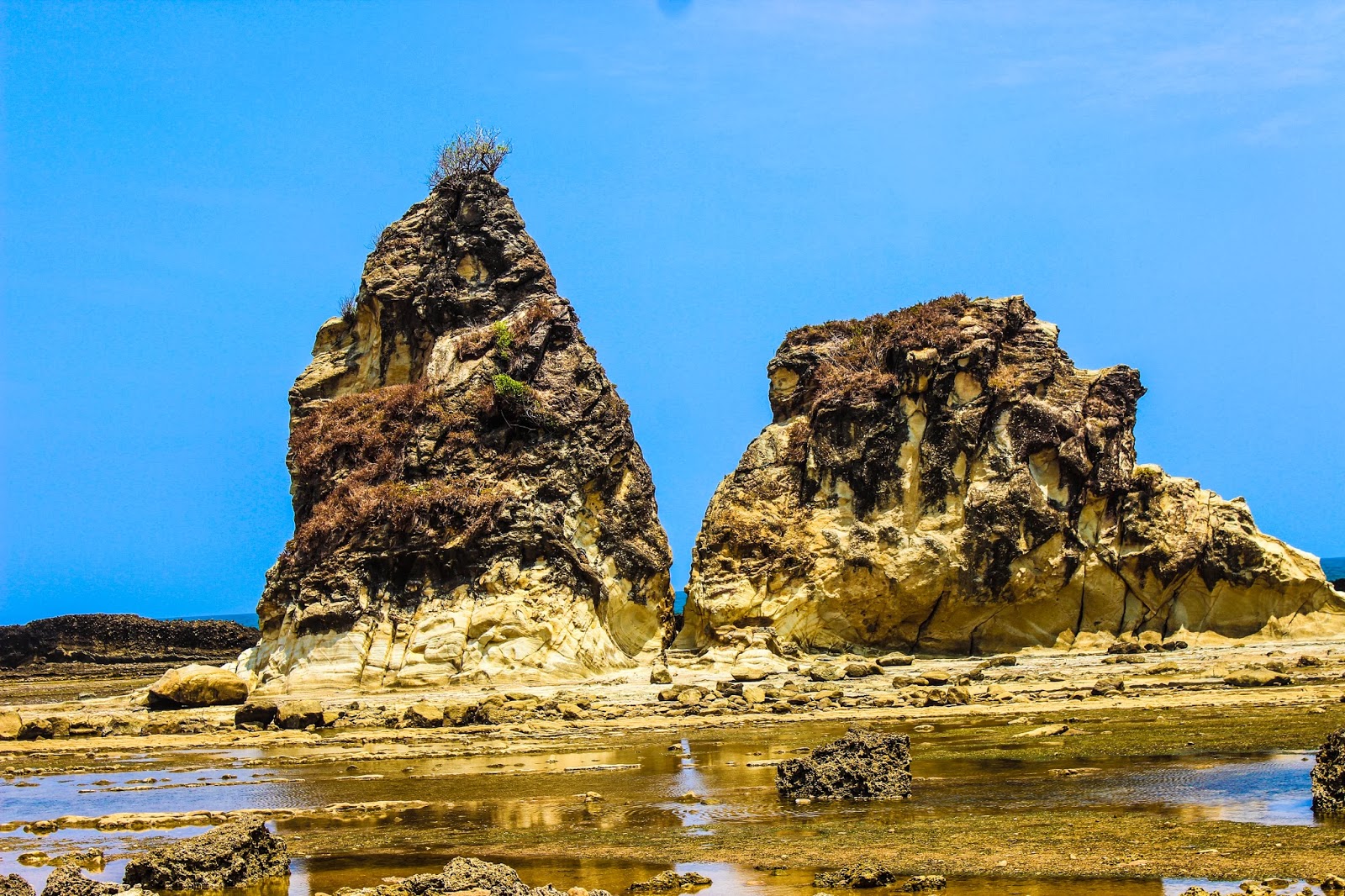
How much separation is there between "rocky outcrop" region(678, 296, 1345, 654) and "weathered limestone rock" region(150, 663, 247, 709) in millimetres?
10829

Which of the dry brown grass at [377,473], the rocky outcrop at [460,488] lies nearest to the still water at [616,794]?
the rocky outcrop at [460,488]

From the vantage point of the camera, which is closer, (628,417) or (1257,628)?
(1257,628)

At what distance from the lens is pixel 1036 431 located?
30.8 metres

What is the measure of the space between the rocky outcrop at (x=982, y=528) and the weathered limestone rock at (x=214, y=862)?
2104cm

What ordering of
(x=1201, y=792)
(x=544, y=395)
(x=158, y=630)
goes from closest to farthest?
1. (x=1201, y=792)
2. (x=544, y=395)
3. (x=158, y=630)

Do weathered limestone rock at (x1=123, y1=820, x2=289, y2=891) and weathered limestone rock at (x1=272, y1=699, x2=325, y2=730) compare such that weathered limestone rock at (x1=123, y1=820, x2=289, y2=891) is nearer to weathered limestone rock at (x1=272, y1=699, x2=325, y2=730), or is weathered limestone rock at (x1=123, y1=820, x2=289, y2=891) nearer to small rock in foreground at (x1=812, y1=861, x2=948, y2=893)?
small rock in foreground at (x1=812, y1=861, x2=948, y2=893)

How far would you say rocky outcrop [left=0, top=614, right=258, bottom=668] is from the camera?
5034 cm

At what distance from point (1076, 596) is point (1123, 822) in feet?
69.7

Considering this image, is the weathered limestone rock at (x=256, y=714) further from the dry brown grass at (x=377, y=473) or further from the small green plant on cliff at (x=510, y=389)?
the small green plant on cliff at (x=510, y=389)

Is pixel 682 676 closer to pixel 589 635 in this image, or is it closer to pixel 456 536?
pixel 589 635

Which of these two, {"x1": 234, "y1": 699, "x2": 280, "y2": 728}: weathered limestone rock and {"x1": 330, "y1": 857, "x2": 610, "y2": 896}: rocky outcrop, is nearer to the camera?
{"x1": 330, "y1": 857, "x2": 610, "y2": 896}: rocky outcrop

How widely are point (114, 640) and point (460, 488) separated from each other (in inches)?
1130

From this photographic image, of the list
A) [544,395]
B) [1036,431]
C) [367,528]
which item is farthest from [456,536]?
[1036,431]

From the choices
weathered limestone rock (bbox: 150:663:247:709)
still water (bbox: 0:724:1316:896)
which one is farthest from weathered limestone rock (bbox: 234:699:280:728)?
still water (bbox: 0:724:1316:896)
